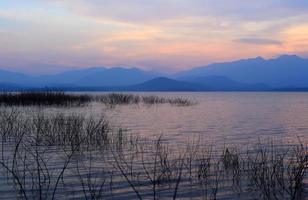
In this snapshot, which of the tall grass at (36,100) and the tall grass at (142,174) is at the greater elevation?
the tall grass at (36,100)

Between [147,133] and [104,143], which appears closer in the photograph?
[104,143]

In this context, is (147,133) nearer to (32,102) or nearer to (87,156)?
(87,156)

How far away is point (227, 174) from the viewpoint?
438 inches

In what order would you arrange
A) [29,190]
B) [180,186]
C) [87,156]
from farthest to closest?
[87,156] → [180,186] → [29,190]

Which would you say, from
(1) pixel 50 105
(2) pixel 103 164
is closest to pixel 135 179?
(2) pixel 103 164

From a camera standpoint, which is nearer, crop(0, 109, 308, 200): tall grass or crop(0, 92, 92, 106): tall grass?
crop(0, 109, 308, 200): tall grass

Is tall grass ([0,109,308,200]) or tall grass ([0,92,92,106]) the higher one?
tall grass ([0,92,92,106])

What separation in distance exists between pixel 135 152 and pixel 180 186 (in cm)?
483

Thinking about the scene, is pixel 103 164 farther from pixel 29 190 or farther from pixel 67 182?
pixel 29 190

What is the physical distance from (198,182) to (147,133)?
479 inches

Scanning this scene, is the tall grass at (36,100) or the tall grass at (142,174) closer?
the tall grass at (142,174)

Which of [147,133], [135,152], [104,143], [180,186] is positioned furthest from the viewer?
[147,133]

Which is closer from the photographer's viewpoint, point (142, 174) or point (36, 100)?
point (142, 174)

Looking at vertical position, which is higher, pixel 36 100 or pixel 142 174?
pixel 36 100
